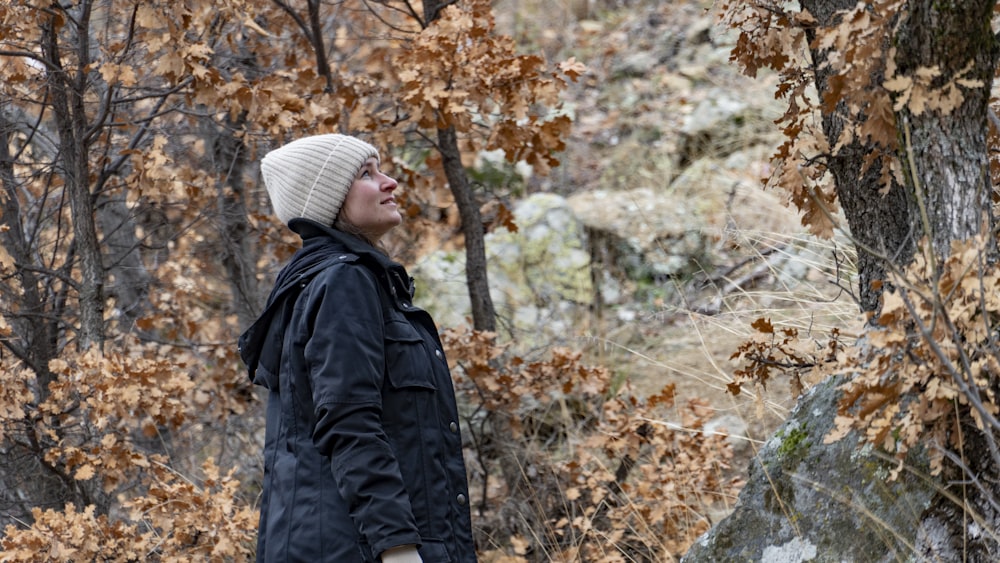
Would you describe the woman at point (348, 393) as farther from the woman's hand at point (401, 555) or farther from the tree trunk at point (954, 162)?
the tree trunk at point (954, 162)

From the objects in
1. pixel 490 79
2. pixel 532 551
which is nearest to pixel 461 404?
pixel 532 551

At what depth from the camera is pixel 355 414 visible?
2.30m

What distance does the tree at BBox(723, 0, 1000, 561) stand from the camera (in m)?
2.03

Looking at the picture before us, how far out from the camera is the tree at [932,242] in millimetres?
2033

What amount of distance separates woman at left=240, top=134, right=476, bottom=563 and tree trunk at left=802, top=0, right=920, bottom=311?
47.5 inches

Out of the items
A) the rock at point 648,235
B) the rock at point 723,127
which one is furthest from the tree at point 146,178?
the rock at point 723,127

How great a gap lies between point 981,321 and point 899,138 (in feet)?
1.40

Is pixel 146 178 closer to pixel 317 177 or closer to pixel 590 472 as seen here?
pixel 317 177

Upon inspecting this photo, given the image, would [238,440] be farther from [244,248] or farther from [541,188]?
[541,188]

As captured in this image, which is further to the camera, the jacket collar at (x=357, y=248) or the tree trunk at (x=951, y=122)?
the jacket collar at (x=357, y=248)

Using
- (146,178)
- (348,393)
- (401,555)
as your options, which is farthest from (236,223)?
(401,555)

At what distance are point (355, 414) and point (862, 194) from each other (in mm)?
1479

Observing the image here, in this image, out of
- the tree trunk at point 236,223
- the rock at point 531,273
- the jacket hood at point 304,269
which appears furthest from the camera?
the rock at point 531,273

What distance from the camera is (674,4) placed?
1262cm
